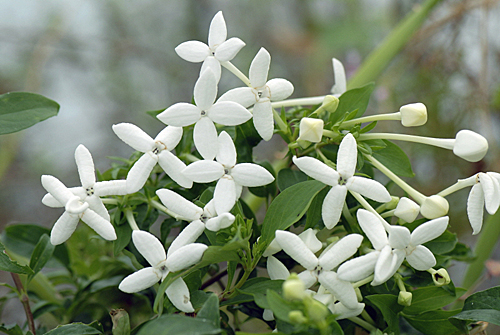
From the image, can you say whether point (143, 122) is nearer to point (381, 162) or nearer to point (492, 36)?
point (492, 36)

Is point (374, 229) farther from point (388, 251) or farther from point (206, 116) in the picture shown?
point (206, 116)

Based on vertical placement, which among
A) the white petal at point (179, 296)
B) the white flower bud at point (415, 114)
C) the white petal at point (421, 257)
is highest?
the white flower bud at point (415, 114)

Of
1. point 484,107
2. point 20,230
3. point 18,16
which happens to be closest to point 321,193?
point 20,230

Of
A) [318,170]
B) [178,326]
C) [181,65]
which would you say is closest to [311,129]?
[318,170]

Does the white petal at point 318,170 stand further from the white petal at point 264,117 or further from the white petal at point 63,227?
the white petal at point 63,227

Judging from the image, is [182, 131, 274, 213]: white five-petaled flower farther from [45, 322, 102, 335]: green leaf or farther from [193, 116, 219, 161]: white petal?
[45, 322, 102, 335]: green leaf

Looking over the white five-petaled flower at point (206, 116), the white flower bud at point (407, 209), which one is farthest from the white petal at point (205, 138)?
the white flower bud at point (407, 209)
